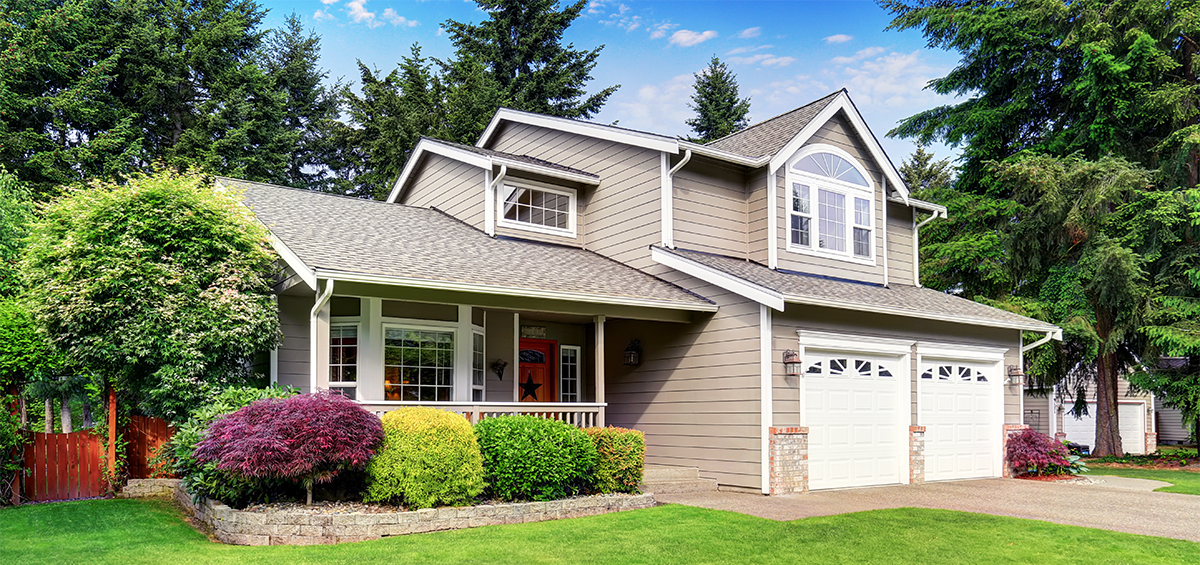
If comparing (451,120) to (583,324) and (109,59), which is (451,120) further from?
(583,324)

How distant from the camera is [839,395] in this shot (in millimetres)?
13312

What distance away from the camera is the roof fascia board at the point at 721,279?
38.8 feet

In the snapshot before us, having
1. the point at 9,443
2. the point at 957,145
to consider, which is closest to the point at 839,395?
the point at 9,443

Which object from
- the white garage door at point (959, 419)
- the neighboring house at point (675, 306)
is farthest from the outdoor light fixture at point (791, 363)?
the white garage door at point (959, 419)

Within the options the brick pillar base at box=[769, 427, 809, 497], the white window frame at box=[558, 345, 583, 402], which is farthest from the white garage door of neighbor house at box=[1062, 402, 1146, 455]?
the white window frame at box=[558, 345, 583, 402]

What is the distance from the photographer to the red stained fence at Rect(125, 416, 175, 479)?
1201 cm

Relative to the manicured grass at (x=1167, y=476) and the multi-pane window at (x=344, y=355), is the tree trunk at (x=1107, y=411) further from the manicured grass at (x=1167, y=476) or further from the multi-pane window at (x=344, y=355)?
the multi-pane window at (x=344, y=355)

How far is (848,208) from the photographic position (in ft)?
52.9

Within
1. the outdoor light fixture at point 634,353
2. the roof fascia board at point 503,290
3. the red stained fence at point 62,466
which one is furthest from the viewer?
the outdoor light fixture at point 634,353

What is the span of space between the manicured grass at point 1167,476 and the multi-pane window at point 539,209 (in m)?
11.1

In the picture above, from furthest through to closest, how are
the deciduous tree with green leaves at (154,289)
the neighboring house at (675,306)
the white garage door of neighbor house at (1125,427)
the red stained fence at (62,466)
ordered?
the white garage door of neighbor house at (1125,427) < the neighboring house at (675,306) < the red stained fence at (62,466) < the deciduous tree with green leaves at (154,289)

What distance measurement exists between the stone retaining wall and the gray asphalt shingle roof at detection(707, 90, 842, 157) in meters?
8.15

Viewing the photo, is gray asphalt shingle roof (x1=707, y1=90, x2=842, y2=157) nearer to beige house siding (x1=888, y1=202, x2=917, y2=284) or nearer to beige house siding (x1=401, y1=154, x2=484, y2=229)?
beige house siding (x1=888, y1=202, x2=917, y2=284)

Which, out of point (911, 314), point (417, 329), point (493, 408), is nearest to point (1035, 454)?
point (911, 314)
